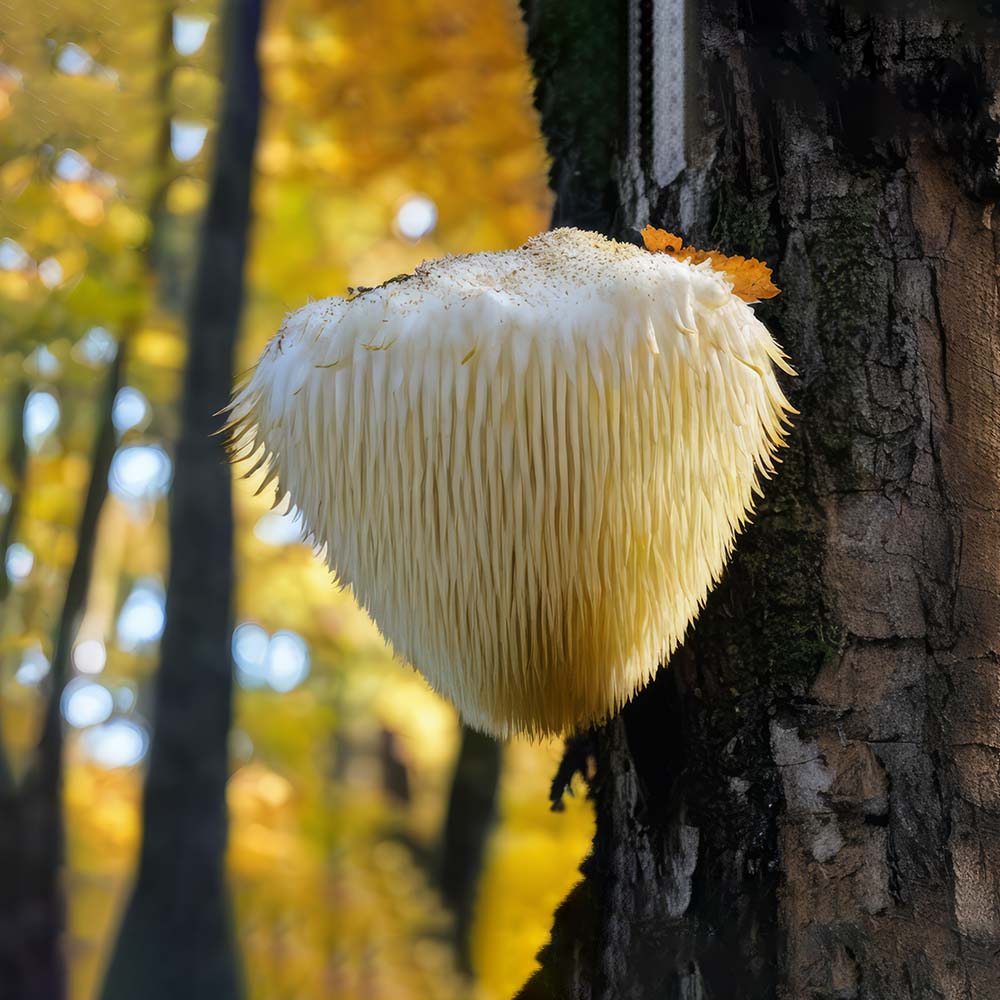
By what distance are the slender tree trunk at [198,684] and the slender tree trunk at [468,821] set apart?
116 centimetres

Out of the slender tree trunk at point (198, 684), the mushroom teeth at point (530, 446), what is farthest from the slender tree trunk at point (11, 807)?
the mushroom teeth at point (530, 446)

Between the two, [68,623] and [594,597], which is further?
[68,623]

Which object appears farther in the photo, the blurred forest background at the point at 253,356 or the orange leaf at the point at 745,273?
the blurred forest background at the point at 253,356

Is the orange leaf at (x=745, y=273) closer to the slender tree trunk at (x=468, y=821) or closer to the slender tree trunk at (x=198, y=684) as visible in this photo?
the slender tree trunk at (x=198, y=684)

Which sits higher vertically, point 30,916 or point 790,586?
point 790,586

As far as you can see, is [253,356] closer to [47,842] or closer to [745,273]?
[47,842]

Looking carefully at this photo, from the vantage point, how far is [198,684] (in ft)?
12.1

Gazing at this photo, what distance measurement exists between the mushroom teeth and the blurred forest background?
2.23 meters

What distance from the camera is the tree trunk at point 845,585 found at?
846 mm

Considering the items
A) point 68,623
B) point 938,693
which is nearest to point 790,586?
point 938,693

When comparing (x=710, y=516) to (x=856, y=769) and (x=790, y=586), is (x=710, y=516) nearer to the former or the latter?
(x=790, y=586)

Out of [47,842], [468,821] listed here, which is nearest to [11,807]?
[47,842]

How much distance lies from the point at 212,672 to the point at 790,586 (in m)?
3.25

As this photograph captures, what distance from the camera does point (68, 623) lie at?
5.54m
